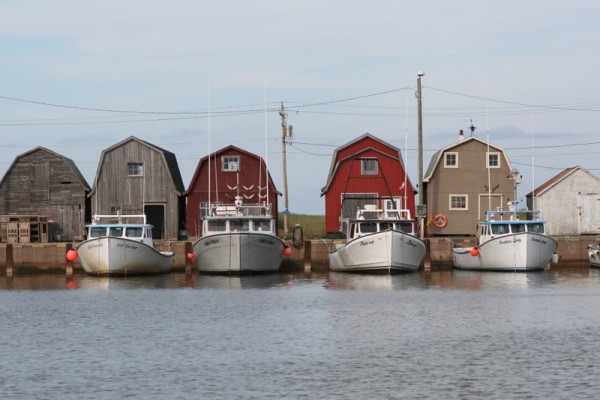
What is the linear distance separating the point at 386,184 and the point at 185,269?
13.8 meters

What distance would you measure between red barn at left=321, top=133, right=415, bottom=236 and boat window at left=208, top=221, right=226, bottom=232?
13354 mm

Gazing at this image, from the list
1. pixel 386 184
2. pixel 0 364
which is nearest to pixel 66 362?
pixel 0 364

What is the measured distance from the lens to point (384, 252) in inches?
2048

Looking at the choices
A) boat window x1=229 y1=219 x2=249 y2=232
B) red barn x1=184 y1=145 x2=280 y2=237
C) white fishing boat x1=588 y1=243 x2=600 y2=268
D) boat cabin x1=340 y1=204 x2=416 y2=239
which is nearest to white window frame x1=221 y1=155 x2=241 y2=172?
red barn x1=184 y1=145 x2=280 y2=237

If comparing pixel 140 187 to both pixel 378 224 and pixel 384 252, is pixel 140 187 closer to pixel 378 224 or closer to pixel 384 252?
pixel 378 224

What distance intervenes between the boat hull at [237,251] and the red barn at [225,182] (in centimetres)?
1196

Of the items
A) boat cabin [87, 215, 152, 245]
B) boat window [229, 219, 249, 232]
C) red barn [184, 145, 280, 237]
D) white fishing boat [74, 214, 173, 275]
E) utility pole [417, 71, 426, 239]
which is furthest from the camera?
red barn [184, 145, 280, 237]

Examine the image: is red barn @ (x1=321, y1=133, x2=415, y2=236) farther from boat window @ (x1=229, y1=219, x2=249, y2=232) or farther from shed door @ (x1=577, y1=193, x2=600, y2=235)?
boat window @ (x1=229, y1=219, x2=249, y2=232)

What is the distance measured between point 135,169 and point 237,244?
1578cm

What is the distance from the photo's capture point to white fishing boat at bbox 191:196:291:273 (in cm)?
5212

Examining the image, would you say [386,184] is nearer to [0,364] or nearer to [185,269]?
[185,269]

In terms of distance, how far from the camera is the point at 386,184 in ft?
210

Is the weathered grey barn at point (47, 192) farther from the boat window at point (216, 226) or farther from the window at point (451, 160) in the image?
the window at point (451, 160)

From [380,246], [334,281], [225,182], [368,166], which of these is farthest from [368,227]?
[225,182]
